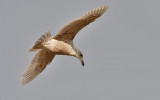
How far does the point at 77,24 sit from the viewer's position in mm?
20312

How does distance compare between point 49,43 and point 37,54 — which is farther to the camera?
point 37,54

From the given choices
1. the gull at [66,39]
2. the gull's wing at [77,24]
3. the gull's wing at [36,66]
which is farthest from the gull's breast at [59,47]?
the gull's wing at [36,66]

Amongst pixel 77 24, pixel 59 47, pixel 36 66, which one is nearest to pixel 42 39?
pixel 59 47

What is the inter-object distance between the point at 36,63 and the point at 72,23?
346cm

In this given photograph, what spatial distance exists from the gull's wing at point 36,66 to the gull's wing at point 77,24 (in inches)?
70.2

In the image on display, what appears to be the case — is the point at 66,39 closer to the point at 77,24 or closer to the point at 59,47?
the point at 59,47

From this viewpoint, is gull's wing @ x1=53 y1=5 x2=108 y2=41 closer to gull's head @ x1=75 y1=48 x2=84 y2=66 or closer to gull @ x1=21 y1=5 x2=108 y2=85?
gull @ x1=21 y1=5 x2=108 y2=85

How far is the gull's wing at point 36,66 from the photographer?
22531 millimetres

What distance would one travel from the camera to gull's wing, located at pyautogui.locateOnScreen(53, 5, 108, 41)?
20.1m

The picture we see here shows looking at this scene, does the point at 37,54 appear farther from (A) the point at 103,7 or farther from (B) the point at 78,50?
(A) the point at 103,7

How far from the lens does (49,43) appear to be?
20797mm

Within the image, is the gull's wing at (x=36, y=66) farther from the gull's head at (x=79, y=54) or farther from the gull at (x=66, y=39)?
the gull's head at (x=79, y=54)

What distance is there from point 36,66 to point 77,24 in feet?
11.6

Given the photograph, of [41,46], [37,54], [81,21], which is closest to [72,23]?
[81,21]
